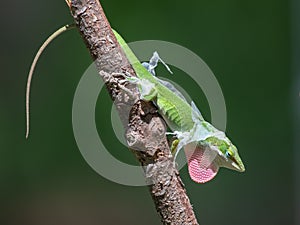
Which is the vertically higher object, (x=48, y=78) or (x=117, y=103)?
(x=48, y=78)

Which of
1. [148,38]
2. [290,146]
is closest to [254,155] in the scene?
[290,146]

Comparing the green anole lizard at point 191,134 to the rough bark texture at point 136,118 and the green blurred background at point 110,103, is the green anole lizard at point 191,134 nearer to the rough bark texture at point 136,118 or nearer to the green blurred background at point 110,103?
the rough bark texture at point 136,118

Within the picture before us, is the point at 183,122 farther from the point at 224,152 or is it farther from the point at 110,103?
the point at 110,103

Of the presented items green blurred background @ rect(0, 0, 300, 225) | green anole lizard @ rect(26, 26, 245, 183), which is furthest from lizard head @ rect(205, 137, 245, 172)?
green blurred background @ rect(0, 0, 300, 225)

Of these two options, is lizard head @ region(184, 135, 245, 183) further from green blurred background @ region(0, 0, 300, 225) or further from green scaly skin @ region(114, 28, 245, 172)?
green blurred background @ region(0, 0, 300, 225)

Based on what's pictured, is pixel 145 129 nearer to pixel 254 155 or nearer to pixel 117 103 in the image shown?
pixel 117 103

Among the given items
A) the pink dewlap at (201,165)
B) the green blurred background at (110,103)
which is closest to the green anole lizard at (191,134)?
the pink dewlap at (201,165)
